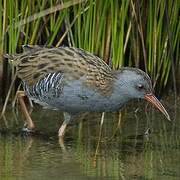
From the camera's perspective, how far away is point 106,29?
8.50m

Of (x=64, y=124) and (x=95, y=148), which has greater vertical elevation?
(x=64, y=124)

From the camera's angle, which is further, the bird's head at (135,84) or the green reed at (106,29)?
the green reed at (106,29)

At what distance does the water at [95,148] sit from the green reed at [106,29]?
0.54 m

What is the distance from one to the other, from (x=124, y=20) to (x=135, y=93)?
1.31m

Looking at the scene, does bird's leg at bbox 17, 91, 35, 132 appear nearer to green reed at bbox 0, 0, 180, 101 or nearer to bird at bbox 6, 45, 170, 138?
bird at bbox 6, 45, 170, 138

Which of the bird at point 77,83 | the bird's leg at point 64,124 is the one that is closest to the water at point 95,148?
the bird's leg at point 64,124

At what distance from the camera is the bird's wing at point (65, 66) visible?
24.3 ft

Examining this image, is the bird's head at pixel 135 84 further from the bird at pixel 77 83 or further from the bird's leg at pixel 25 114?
the bird's leg at pixel 25 114

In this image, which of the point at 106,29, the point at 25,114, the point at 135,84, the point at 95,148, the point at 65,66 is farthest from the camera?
the point at 106,29

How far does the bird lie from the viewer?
7.29 m

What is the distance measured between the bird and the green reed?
498mm

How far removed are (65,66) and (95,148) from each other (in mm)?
913

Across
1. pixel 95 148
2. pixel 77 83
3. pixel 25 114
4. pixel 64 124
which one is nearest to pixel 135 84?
pixel 77 83

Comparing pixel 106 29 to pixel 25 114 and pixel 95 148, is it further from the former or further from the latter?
pixel 95 148
